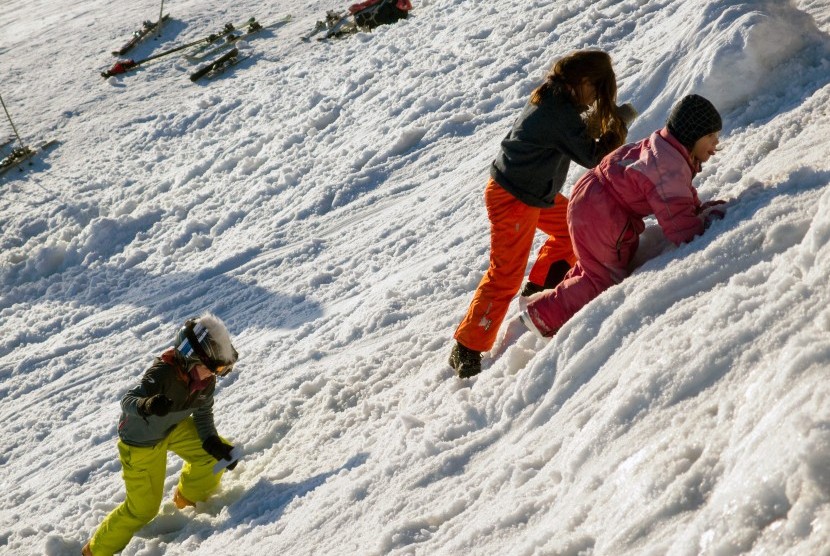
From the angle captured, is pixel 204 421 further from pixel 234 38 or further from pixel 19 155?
pixel 234 38

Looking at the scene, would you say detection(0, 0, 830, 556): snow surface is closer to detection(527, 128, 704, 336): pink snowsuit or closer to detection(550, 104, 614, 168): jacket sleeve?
detection(527, 128, 704, 336): pink snowsuit

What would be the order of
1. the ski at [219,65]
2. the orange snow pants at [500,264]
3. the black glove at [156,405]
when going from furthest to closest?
the ski at [219,65]
the black glove at [156,405]
the orange snow pants at [500,264]

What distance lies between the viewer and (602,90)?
3.93 meters

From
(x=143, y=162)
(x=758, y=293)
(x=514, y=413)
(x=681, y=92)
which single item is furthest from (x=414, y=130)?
(x=758, y=293)

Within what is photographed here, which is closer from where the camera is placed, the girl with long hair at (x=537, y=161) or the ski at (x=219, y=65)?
the girl with long hair at (x=537, y=161)

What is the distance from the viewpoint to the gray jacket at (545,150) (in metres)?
4.00

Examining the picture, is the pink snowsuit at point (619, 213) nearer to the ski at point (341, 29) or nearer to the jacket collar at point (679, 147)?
the jacket collar at point (679, 147)

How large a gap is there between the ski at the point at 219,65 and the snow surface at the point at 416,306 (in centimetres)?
36

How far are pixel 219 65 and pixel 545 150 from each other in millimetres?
9935

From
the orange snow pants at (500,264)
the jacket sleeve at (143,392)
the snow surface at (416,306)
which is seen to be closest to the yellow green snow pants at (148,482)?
the snow surface at (416,306)

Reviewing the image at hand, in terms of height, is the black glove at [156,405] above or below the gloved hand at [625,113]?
below

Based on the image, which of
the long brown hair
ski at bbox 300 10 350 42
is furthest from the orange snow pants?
ski at bbox 300 10 350 42

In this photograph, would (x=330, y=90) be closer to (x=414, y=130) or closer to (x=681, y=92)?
(x=414, y=130)

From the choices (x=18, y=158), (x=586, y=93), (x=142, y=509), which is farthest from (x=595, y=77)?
(x=18, y=158)
